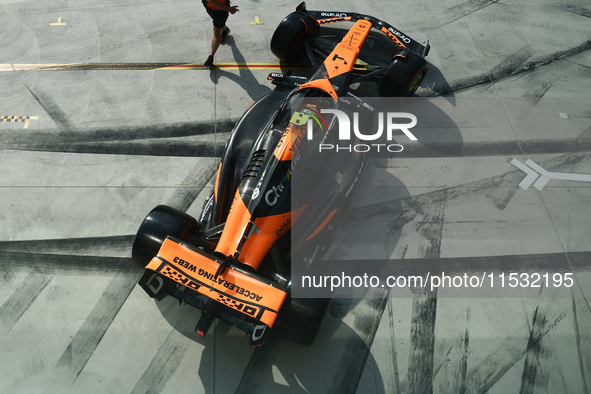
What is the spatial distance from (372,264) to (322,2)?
20.4 ft

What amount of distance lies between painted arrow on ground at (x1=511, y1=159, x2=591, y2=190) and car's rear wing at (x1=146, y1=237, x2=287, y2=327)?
4.60 m

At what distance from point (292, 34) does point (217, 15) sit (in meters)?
1.36

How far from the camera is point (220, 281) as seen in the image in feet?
12.3

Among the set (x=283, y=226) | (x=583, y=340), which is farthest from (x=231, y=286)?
(x=583, y=340)

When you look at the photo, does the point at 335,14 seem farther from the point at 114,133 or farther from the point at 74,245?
the point at 74,245

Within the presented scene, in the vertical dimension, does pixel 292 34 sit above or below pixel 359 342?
above

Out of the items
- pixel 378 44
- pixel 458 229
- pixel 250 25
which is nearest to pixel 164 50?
pixel 250 25

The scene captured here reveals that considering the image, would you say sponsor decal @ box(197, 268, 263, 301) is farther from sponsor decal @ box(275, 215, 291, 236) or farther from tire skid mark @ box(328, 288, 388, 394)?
tire skid mark @ box(328, 288, 388, 394)

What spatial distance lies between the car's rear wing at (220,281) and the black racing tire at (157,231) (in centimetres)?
51

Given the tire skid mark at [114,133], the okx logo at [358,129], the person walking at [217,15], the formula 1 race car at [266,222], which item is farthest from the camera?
the person walking at [217,15]

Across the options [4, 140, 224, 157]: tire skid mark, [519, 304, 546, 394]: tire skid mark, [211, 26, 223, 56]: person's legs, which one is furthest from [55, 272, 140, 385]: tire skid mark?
[519, 304, 546, 394]: tire skid mark

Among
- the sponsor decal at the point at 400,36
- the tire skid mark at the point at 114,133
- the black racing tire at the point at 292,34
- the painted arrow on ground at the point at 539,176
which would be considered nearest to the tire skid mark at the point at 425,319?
the painted arrow on ground at the point at 539,176

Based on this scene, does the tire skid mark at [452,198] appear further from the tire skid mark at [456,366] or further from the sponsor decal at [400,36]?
the sponsor decal at [400,36]

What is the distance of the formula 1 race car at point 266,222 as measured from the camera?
3.74 metres
